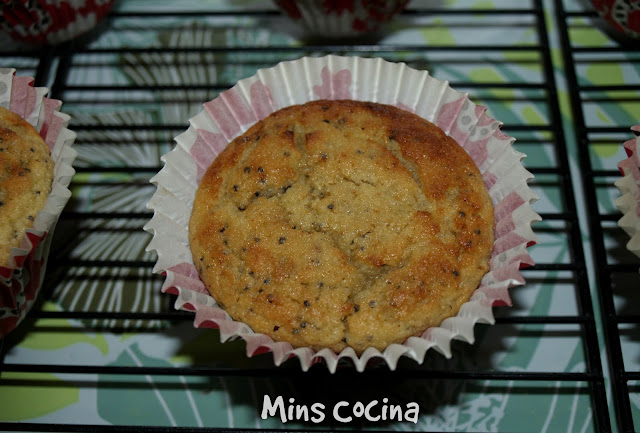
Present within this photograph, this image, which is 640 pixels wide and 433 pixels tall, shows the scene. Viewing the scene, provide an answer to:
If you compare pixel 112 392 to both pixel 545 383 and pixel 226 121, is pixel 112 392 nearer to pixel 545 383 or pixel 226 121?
pixel 226 121

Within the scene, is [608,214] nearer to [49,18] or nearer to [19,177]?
[19,177]

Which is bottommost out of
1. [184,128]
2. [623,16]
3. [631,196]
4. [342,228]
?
[342,228]

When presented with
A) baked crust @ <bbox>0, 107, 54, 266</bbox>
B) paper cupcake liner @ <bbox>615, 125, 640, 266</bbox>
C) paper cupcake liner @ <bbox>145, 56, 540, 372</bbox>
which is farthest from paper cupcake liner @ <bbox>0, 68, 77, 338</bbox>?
paper cupcake liner @ <bbox>615, 125, 640, 266</bbox>

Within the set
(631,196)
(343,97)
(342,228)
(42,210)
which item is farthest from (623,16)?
(42,210)

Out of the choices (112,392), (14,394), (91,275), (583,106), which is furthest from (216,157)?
(583,106)

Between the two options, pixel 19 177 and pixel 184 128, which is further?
pixel 184 128

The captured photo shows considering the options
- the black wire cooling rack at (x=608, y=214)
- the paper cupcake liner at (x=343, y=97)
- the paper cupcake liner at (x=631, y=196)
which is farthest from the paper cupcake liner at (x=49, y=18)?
the paper cupcake liner at (x=631, y=196)

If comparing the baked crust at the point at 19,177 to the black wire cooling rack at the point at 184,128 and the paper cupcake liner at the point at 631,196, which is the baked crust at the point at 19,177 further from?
the paper cupcake liner at the point at 631,196
